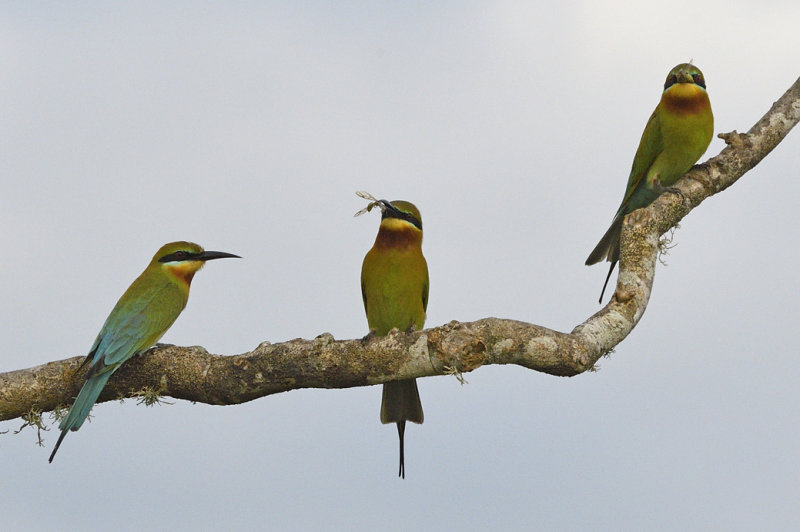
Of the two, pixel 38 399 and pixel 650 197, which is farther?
pixel 650 197

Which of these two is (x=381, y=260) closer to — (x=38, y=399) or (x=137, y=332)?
(x=137, y=332)

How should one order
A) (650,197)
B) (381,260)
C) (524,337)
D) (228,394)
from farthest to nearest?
(650,197) → (381,260) → (228,394) → (524,337)

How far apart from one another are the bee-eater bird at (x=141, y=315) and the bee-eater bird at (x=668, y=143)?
8.37ft

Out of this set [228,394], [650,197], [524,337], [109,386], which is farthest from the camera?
[650,197]

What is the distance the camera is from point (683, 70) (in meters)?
6.25

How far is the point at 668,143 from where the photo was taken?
620 centimetres

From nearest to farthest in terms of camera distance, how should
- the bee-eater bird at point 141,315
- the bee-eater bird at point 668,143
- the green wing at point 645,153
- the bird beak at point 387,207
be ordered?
the bee-eater bird at point 141,315 → the bird beak at point 387,207 → the bee-eater bird at point 668,143 → the green wing at point 645,153

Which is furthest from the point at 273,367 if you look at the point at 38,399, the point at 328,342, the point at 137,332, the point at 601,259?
the point at 601,259

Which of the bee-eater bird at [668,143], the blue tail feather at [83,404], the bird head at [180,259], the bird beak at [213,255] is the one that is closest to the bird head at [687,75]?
the bee-eater bird at [668,143]

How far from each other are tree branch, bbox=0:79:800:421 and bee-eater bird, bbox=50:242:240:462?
12cm

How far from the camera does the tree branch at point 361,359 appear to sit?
4.21 metres

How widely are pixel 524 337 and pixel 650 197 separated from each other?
252 cm

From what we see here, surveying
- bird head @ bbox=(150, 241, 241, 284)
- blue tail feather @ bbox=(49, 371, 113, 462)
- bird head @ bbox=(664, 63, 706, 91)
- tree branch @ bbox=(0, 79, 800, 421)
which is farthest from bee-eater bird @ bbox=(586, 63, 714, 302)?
blue tail feather @ bbox=(49, 371, 113, 462)

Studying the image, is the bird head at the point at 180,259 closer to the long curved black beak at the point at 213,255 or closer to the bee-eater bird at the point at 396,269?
the long curved black beak at the point at 213,255
